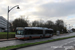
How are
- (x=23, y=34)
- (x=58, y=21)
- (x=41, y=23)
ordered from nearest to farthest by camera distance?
(x=23, y=34) < (x=41, y=23) < (x=58, y=21)

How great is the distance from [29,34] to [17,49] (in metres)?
13.8

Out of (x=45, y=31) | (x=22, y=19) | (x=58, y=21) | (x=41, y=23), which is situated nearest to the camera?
(x=45, y=31)

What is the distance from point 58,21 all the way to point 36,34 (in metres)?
83.0

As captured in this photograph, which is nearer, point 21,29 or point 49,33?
point 21,29

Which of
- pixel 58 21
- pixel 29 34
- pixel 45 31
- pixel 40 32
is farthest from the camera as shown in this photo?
pixel 58 21

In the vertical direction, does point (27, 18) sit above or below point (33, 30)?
above

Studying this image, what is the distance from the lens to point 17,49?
34.5 feet

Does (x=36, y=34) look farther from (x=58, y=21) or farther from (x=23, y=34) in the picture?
(x=58, y=21)

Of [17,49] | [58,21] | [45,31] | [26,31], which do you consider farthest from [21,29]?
[58,21]

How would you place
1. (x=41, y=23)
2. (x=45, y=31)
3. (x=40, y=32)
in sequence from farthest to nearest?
(x=41, y=23)
(x=45, y=31)
(x=40, y=32)

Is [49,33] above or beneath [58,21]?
beneath

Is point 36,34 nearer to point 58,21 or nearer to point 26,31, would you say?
point 26,31

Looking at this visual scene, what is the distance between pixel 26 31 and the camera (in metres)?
23.5

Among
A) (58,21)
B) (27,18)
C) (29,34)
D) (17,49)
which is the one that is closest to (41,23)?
(27,18)
